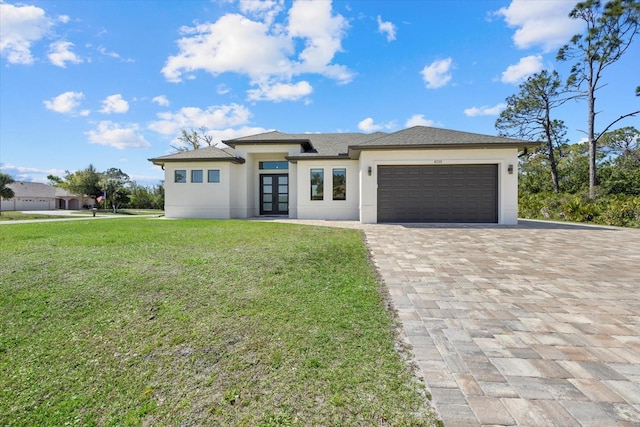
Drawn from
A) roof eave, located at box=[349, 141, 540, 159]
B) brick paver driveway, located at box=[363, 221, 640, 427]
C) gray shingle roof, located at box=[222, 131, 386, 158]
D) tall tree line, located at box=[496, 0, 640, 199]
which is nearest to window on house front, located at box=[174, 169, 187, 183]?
gray shingle roof, located at box=[222, 131, 386, 158]

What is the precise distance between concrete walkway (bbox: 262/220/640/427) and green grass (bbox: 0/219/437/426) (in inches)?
12.5

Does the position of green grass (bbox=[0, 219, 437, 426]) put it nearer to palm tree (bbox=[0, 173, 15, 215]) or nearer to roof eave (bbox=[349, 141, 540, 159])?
roof eave (bbox=[349, 141, 540, 159])

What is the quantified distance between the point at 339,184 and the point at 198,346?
12.3 meters

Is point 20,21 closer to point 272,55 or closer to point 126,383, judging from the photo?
point 272,55

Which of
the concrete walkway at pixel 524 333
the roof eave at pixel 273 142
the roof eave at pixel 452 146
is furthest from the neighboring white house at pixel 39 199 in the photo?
the concrete walkway at pixel 524 333

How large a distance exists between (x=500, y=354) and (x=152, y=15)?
1344 centimetres

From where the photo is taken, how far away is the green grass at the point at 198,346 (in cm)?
188

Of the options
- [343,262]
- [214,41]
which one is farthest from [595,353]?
[214,41]

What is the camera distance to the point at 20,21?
8.58 m

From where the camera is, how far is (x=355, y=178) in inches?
563

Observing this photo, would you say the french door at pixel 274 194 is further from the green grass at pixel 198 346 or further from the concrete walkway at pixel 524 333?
the green grass at pixel 198 346

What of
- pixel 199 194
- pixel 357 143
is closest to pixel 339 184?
pixel 357 143

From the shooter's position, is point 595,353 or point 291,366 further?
point 595,353

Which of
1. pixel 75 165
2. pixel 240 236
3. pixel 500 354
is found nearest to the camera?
pixel 500 354
